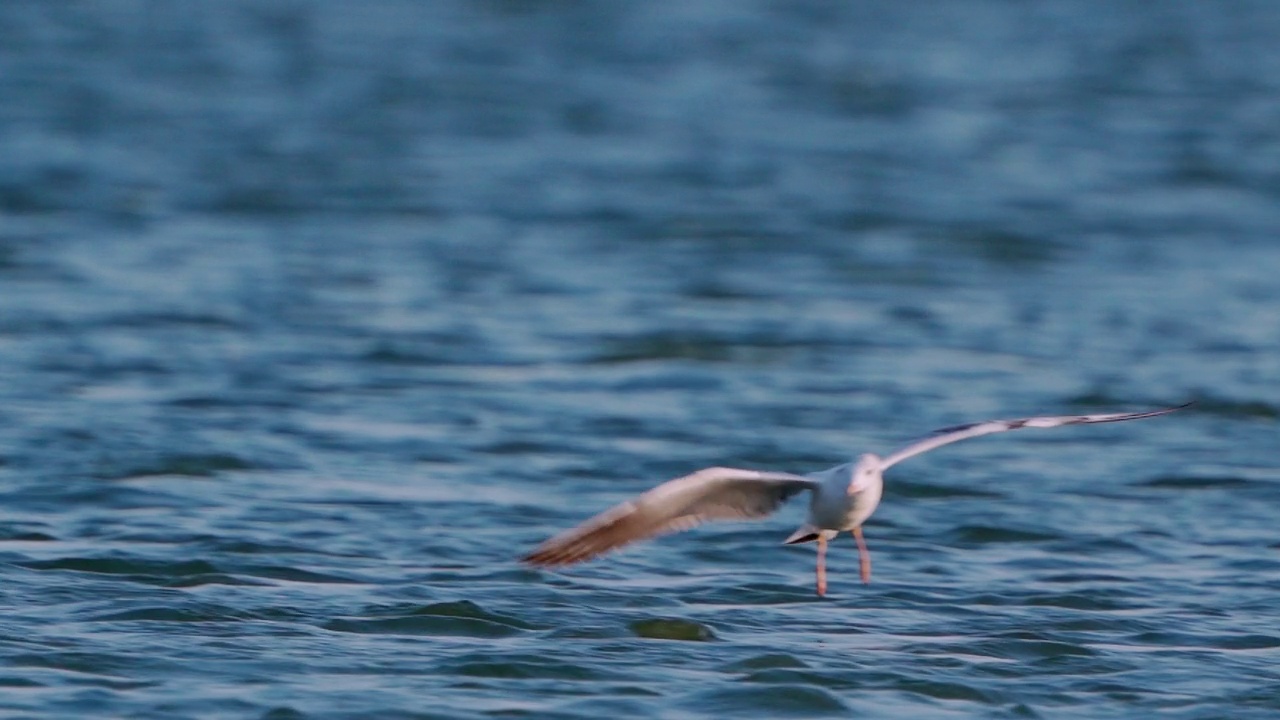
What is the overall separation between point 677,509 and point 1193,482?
3.88m

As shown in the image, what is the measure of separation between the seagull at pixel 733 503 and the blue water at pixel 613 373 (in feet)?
1.44

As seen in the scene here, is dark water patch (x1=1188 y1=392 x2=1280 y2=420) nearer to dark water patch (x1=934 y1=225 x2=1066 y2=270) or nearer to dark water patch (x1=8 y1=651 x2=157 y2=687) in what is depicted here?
dark water patch (x1=934 y1=225 x2=1066 y2=270)

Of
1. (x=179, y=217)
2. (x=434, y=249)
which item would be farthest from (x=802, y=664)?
(x=179, y=217)

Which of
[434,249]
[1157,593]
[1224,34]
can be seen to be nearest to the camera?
[1157,593]

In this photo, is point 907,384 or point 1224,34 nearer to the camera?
point 907,384

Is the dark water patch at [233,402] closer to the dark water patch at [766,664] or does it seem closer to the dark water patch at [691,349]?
the dark water patch at [691,349]

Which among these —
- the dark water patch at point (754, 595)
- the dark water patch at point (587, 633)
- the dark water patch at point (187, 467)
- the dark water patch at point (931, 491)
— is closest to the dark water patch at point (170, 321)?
the dark water patch at point (187, 467)

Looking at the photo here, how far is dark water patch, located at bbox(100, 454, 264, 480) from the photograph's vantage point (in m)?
10.2

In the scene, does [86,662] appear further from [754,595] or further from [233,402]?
[233,402]

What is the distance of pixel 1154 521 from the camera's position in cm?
1012

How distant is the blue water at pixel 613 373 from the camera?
7992 mm

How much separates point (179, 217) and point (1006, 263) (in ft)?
20.3

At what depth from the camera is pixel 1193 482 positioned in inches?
426

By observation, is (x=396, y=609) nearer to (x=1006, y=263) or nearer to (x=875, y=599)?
(x=875, y=599)
